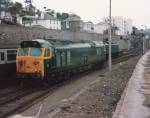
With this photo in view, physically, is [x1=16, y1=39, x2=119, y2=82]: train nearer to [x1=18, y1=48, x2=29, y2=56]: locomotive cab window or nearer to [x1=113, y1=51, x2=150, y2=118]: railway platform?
[x1=18, y1=48, x2=29, y2=56]: locomotive cab window

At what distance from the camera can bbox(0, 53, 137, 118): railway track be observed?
17.4 meters

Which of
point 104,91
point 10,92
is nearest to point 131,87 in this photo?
point 104,91

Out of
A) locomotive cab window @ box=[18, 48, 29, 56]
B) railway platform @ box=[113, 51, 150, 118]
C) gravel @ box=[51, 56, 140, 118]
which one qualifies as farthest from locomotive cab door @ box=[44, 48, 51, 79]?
railway platform @ box=[113, 51, 150, 118]

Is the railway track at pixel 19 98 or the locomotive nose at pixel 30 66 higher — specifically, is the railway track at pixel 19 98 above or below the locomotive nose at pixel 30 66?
below

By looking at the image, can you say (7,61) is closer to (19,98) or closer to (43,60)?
(43,60)

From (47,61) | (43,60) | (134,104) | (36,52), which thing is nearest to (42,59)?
(43,60)

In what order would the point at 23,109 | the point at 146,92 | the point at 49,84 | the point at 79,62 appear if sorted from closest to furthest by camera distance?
the point at 23,109, the point at 146,92, the point at 49,84, the point at 79,62

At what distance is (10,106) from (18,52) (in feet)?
24.4

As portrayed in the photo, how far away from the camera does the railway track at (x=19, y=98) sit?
686 inches

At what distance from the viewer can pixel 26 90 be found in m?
24.6

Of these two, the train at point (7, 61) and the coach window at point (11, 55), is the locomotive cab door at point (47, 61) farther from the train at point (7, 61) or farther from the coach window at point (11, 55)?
the coach window at point (11, 55)

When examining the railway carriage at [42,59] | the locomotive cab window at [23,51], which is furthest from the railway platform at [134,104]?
the locomotive cab window at [23,51]

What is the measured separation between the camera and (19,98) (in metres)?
21.2

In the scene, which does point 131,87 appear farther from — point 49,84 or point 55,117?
point 55,117
